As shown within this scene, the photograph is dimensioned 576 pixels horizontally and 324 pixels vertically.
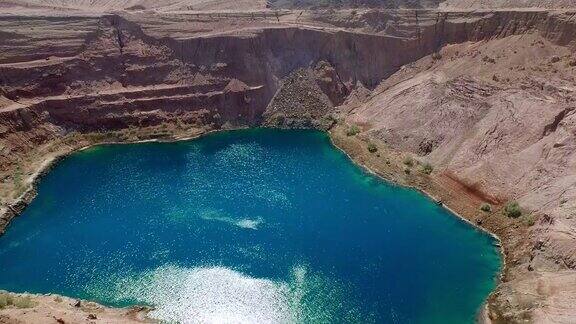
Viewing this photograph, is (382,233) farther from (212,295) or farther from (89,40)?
(89,40)

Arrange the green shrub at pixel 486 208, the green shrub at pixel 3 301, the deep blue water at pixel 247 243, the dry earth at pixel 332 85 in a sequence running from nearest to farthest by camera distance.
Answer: the green shrub at pixel 3 301 → the deep blue water at pixel 247 243 → the green shrub at pixel 486 208 → the dry earth at pixel 332 85

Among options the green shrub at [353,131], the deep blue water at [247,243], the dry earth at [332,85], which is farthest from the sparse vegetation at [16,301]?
the green shrub at [353,131]

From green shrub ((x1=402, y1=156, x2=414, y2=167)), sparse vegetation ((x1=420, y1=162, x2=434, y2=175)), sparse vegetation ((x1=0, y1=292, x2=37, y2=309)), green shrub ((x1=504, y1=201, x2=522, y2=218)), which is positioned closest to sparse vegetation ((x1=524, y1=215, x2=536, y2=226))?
green shrub ((x1=504, y1=201, x2=522, y2=218))

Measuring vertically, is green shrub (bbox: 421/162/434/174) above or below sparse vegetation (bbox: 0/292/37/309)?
below

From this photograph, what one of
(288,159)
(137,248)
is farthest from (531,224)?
(137,248)

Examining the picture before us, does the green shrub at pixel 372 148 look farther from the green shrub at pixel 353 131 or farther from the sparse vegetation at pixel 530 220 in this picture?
the sparse vegetation at pixel 530 220

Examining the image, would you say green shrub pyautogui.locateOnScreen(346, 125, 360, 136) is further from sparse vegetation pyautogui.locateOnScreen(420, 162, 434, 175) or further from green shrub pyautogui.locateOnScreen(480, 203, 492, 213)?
green shrub pyautogui.locateOnScreen(480, 203, 492, 213)

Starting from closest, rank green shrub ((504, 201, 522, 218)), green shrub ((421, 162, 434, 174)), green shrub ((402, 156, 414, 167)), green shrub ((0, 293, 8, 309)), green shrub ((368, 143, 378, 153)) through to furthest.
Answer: green shrub ((0, 293, 8, 309)), green shrub ((504, 201, 522, 218)), green shrub ((421, 162, 434, 174)), green shrub ((402, 156, 414, 167)), green shrub ((368, 143, 378, 153))
